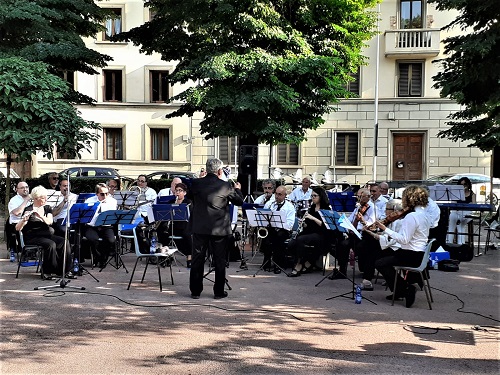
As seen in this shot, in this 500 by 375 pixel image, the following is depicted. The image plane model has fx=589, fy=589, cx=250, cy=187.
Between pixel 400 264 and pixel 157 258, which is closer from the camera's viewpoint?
pixel 400 264

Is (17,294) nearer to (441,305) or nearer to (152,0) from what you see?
(441,305)

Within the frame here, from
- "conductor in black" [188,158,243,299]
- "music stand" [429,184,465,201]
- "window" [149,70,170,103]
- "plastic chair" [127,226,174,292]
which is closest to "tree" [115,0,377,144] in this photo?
"music stand" [429,184,465,201]

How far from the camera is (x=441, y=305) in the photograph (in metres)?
8.52

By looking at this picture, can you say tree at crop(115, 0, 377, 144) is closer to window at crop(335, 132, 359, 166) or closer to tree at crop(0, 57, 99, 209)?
tree at crop(0, 57, 99, 209)

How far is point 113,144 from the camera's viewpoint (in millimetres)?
34188

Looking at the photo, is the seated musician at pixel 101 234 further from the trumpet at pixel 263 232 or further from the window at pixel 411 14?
the window at pixel 411 14

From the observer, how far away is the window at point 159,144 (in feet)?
112

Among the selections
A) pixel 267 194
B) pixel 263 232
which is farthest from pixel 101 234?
pixel 267 194

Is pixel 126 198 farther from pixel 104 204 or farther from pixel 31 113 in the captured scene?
pixel 31 113

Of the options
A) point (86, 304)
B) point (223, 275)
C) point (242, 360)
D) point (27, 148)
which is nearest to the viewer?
point (242, 360)

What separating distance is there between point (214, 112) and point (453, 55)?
29.5 ft

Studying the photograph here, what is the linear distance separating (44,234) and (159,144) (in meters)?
24.2

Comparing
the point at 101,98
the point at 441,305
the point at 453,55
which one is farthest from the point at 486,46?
the point at 101,98

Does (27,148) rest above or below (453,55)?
below
